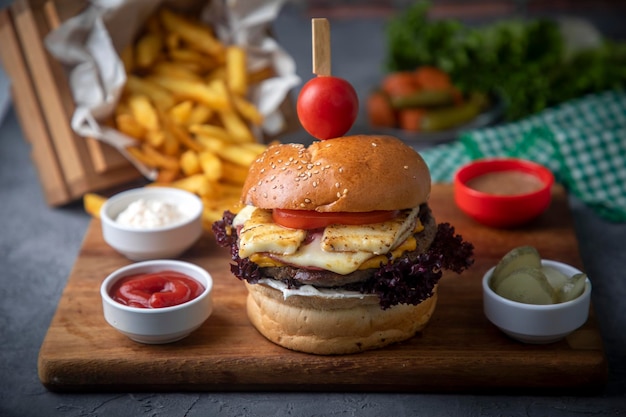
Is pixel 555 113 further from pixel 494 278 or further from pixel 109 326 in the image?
pixel 109 326

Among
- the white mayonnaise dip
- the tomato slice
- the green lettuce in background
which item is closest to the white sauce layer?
the tomato slice

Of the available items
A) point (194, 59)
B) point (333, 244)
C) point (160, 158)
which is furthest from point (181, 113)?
point (333, 244)

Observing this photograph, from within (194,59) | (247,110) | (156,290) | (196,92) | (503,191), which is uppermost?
(194,59)

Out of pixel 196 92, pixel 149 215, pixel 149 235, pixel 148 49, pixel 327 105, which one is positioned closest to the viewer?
pixel 327 105

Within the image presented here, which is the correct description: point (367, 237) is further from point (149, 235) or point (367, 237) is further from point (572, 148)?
point (572, 148)

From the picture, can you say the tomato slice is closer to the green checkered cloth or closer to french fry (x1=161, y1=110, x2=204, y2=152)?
french fry (x1=161, y1=110, x2=204, y2=152)

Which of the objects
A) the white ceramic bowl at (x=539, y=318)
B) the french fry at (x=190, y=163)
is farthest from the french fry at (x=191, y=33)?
the white ceramic bowl at (x=539, y=318)

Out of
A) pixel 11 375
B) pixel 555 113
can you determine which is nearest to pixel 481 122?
pixel 555 113
